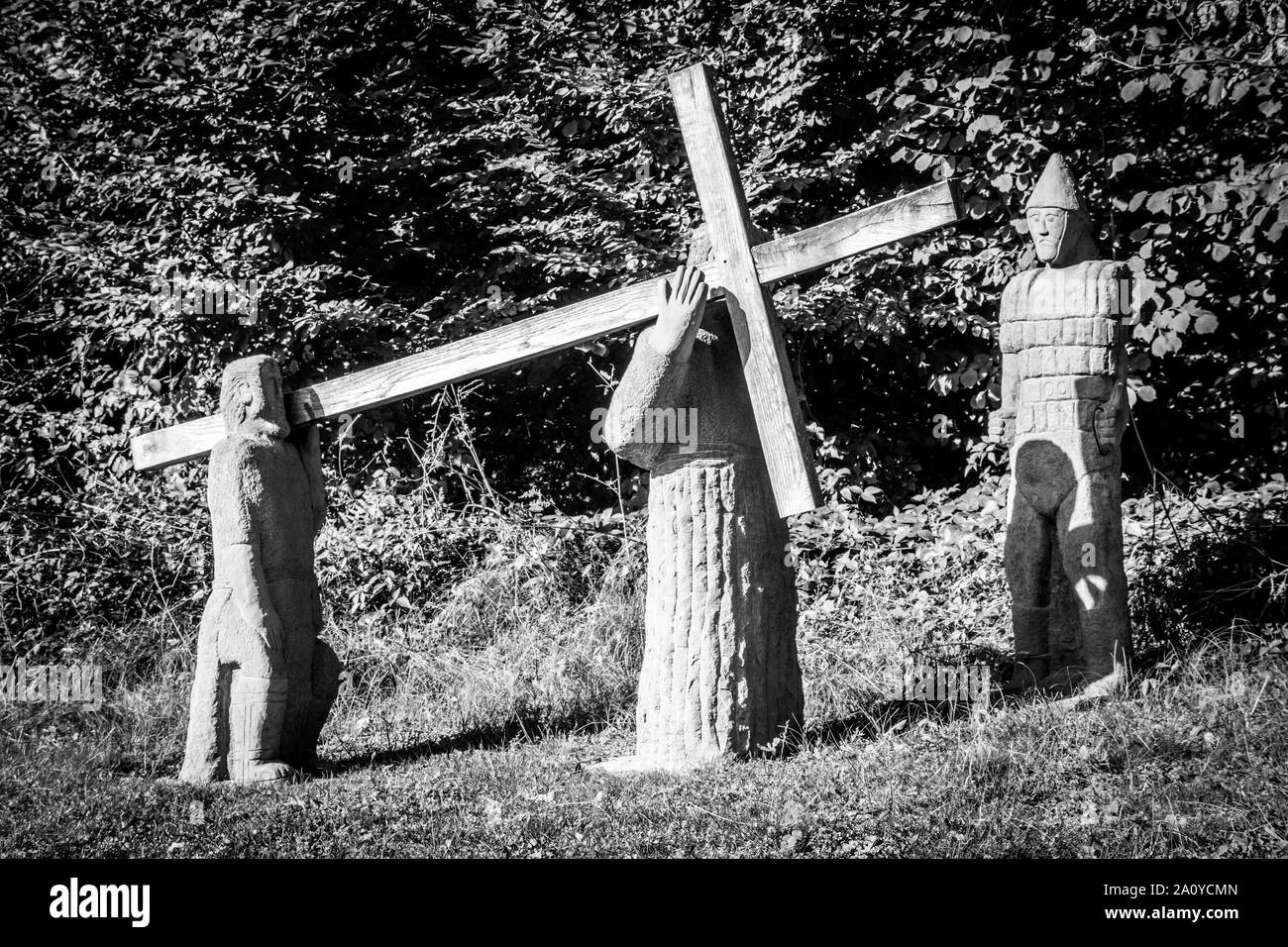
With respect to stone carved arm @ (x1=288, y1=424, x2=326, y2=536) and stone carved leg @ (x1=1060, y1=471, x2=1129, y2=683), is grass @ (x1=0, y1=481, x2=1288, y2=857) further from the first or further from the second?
stone carved arm @ (x1=288, y1=424, x2=326, y2=536)

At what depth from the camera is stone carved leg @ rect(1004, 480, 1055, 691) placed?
23.4 ft

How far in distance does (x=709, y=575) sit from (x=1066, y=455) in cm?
220

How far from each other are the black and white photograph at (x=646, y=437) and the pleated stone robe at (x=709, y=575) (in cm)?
2

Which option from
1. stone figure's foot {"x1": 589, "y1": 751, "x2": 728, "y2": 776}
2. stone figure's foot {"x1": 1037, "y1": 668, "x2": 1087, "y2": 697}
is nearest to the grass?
stone figure's foot {"x1": 589, "y1": 751, "x2": 728, "y2": 776}

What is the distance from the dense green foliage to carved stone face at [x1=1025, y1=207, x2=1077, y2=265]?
7.72 ft

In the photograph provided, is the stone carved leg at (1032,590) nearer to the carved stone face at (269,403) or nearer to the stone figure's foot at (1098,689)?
the stone figure's foot at (1098,689)

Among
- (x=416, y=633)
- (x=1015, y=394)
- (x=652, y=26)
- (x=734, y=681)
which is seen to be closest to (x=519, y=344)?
(x=734, y=681)

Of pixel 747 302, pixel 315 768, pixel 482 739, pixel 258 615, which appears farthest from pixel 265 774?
pixel 747 302

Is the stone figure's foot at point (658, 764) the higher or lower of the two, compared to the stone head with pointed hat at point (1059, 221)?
lower

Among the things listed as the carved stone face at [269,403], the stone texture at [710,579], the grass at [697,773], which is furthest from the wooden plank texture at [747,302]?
the carved stone face at [269,403]

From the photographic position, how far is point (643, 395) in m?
6.14

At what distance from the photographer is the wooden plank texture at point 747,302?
5.87 m

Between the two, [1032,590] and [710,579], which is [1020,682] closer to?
[1032,590]

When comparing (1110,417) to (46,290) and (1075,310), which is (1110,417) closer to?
(1075,310)
